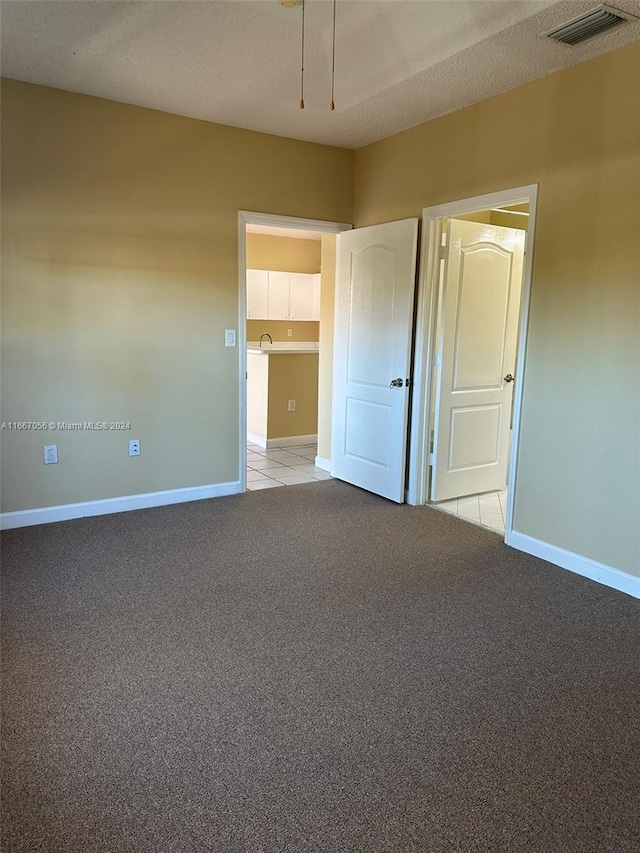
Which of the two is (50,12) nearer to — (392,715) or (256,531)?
(256,531)

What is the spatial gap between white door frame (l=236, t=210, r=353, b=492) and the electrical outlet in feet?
4.48

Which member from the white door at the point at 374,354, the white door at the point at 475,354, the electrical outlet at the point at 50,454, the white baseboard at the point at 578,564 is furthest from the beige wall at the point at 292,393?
the white baseboard at the point at 578,564

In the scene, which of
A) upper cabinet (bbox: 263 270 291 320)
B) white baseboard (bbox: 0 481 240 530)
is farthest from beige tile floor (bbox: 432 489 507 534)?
upper cabinet (bbox: 263 270 291 320)

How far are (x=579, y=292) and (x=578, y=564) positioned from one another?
152cm

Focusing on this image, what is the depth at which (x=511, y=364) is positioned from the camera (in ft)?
15.3

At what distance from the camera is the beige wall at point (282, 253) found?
25.1ft

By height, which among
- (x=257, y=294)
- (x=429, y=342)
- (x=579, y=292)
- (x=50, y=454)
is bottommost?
(x=50, y=454)

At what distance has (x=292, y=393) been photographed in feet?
20.8

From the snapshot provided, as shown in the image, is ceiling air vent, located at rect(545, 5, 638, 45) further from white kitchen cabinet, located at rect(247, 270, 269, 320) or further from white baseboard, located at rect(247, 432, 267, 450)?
white kitchen cabinet, located at rect(247, 270, 269, 320)

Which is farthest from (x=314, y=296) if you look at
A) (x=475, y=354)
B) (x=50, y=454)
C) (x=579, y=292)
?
(x=579, y=292)

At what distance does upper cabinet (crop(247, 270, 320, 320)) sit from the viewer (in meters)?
7.46

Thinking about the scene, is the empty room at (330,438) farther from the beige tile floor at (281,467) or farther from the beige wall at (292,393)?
the beige wall at (292,393)

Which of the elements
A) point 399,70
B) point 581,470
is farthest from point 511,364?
point 399,70

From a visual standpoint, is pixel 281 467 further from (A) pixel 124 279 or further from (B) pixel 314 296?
(B) pixel 314 296
